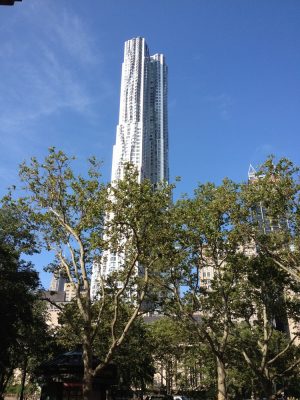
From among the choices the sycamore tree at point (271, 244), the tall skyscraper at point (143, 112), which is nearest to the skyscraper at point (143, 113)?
the tall skyscraper at point (143, 112)

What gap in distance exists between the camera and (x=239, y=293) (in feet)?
89.6

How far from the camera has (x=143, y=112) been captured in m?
161

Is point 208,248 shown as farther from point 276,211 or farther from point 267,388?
point 267,388

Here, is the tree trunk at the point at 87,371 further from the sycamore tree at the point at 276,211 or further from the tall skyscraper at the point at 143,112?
the tall skyscraper at the point at 143,112

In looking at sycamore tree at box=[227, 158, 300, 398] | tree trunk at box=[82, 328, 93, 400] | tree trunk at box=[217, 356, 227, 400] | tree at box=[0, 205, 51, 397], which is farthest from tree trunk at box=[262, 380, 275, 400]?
tree at box=[0, 205, 51, 397]

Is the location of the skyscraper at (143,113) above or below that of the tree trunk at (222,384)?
above

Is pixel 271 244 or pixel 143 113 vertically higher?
pixel 143 113

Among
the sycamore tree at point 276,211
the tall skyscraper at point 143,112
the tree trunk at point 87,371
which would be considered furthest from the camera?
the tall skyscraper at point 143,112

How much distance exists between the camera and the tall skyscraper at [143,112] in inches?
5965

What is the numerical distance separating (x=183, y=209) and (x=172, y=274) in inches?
159

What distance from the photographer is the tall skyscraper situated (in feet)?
497

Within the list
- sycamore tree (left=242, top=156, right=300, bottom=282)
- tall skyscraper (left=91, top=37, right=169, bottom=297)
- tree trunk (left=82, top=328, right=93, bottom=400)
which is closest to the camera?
tree trunk (left=82, top=328, right=93, bottom=400)

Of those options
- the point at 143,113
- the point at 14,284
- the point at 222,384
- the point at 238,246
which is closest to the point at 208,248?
the point at 238,246

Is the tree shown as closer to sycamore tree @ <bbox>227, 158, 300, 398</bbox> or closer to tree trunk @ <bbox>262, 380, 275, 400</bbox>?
sycamore tree @ <bbox>227, 158, 300, 398</bbox>
